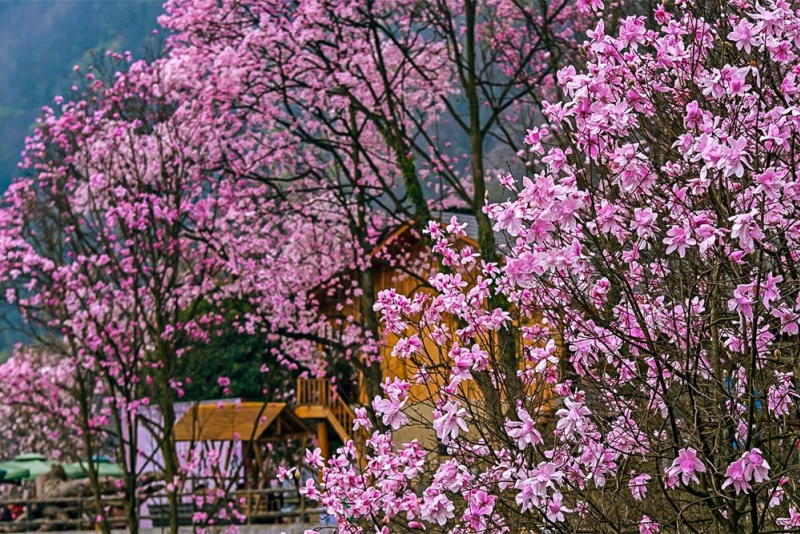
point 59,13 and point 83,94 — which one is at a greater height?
point 59,13

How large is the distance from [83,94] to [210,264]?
3279mm

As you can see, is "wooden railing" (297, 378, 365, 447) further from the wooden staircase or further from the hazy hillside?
the hazy hillside

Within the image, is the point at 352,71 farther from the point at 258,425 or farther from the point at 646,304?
the point at 258,425

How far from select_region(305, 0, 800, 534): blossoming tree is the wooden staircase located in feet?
68.7

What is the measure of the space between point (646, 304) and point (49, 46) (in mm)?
139467

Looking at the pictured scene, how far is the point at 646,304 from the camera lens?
4.84 meters

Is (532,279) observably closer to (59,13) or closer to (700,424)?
(700,424)

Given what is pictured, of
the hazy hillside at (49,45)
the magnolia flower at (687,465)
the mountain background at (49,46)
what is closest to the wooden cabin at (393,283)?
the magnolia flower at (687,465)

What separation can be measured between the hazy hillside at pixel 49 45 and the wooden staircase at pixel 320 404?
98804 millimetres

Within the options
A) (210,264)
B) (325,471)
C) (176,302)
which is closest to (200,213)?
(210,264)

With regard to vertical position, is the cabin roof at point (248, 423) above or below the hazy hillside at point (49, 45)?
below

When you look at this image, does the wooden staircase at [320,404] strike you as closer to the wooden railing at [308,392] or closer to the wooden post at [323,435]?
the wooden railing at [308,392]

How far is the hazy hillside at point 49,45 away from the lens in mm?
124188

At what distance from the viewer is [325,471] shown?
18.1ft
